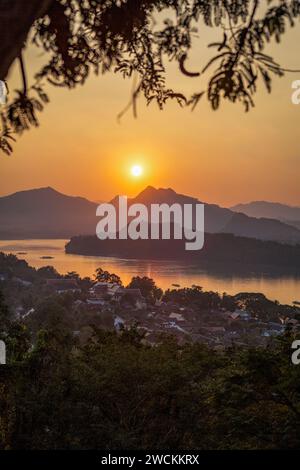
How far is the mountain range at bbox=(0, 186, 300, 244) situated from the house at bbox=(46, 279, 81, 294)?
22.1m

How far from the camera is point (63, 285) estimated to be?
2792 centimetres

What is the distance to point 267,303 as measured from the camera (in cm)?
2320

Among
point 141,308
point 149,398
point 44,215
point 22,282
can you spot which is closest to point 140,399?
point 149,398

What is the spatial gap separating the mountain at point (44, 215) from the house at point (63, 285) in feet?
84.8

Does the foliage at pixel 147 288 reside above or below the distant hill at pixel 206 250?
below

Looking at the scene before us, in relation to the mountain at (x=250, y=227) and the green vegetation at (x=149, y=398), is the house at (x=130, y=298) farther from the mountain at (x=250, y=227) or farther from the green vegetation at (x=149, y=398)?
the mountain at (x=250, y=227)

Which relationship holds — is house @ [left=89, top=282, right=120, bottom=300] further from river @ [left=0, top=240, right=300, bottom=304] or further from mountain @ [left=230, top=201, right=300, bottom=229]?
mountain @ [left=230, top=201, right=300, bottom=229]

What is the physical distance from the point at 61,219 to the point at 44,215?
250cm

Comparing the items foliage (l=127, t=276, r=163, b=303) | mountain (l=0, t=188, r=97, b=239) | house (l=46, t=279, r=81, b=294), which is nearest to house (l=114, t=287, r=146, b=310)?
foliage (l=127, t=276, r=163, b=303)

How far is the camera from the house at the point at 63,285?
27081mm

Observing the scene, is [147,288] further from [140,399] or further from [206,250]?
[140,399]

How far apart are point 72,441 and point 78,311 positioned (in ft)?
56.4

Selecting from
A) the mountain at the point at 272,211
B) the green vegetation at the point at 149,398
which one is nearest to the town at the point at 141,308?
the green vegetation at the point at 149,398
